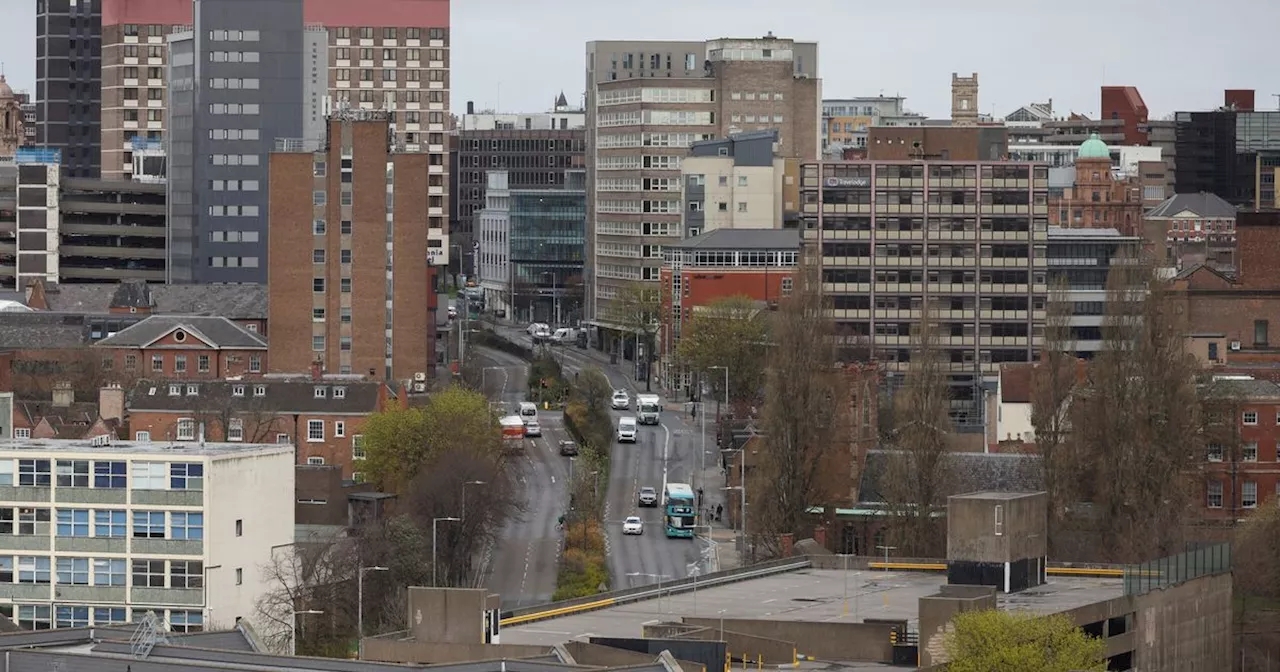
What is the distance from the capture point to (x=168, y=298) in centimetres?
19238

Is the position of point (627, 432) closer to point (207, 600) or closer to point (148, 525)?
point (148, 525)

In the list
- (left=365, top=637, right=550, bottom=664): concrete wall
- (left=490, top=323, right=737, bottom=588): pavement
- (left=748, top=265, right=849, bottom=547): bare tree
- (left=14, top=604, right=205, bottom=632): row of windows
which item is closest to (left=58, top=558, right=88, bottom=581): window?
(left=14, top=604, right=205, bottom=632): row of windows

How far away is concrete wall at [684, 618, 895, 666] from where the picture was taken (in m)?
78.5

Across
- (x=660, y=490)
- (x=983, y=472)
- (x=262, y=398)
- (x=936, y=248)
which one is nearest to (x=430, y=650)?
(x=983, y=472)

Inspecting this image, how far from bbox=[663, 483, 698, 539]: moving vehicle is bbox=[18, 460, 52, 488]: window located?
38444mm

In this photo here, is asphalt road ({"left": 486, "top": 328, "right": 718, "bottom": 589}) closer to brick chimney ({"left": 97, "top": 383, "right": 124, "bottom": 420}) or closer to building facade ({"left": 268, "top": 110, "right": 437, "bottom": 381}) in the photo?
building facade ({"left": 268, "top": 110, "right": 437, "bottom": 381})

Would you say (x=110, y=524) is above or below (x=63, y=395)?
below

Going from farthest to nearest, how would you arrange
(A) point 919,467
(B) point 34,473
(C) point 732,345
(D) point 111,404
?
(C) point 732,345 < (D) point 111,404 < (A) point 919,467 < (B) point 34,473

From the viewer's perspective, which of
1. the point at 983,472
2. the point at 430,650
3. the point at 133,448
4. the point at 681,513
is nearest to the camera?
the point at 430,650

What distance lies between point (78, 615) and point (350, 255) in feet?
225

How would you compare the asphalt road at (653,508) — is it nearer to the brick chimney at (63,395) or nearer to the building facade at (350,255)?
the building facade at (350,255)

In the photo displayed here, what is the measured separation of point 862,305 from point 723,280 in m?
19.0

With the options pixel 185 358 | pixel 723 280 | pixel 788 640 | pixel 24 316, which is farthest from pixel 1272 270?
pixel 788 640

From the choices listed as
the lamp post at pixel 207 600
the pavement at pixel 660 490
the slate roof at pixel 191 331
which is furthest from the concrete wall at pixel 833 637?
the slate roof at pixel 191 331
